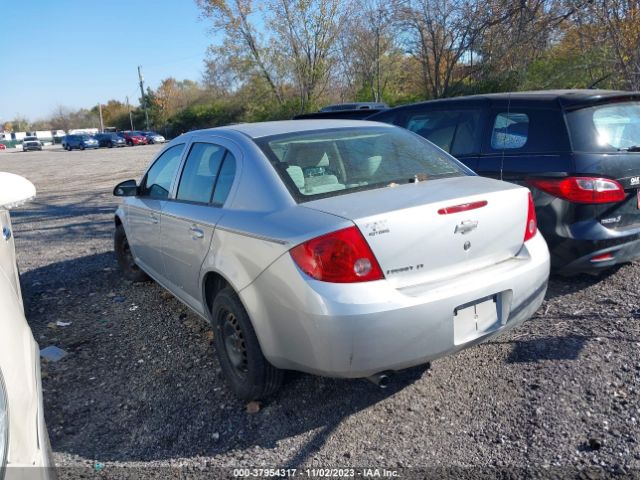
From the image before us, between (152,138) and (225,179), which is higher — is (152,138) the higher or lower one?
the higher one

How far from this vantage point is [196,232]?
3.44 metres

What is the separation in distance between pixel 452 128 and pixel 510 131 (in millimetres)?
683

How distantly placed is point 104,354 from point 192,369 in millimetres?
824

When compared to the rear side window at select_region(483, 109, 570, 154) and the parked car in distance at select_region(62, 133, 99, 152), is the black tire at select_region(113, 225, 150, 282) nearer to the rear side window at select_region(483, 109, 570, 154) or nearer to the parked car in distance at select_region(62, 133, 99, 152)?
the rear side window at select_region(483, 109, 570, 154)

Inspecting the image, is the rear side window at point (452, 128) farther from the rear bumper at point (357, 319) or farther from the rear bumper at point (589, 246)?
the rear bumper at point (357, 319)

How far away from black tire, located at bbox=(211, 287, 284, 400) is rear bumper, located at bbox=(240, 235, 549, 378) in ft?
0.50

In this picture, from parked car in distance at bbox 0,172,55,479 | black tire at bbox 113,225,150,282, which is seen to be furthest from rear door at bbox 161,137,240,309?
black tire at bbox 113,225,150,282

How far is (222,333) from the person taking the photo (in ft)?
10.9

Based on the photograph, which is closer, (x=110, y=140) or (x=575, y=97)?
(x=575, y=97)

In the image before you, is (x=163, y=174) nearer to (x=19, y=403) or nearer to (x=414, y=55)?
(x=19, y=403)

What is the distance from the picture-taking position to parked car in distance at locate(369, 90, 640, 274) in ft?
13.1

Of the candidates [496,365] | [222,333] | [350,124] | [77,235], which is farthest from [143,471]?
[77,235]

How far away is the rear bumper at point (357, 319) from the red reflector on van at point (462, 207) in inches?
13.6

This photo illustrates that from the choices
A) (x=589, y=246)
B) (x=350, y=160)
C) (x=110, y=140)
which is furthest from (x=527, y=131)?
(x=110, y=140)
